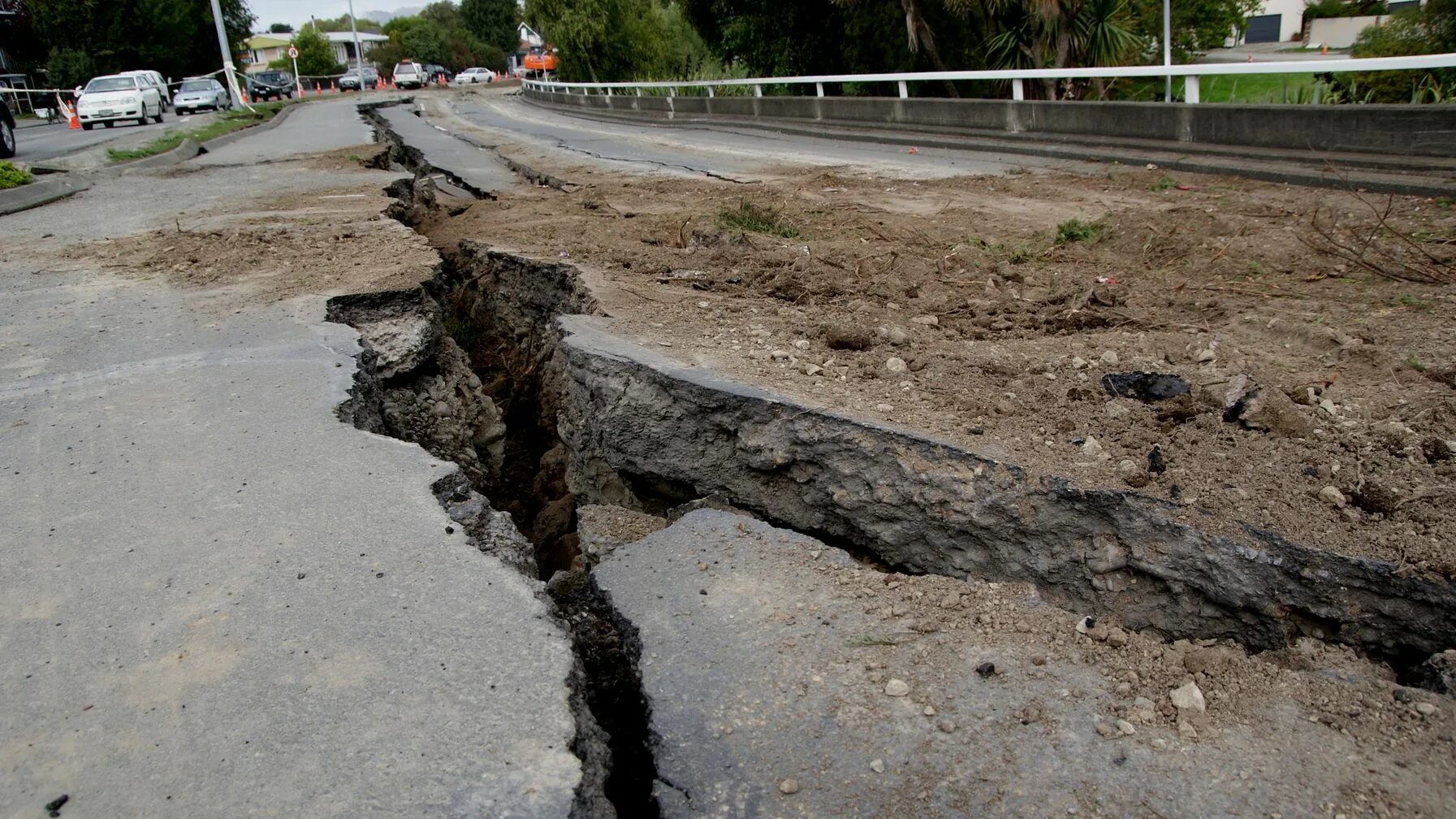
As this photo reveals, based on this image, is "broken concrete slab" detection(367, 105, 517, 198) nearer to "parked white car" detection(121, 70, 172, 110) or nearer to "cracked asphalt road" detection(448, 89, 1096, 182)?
"cracked asphalt road" detection(448, 89, 1096, 182)

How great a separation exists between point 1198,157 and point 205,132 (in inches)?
748

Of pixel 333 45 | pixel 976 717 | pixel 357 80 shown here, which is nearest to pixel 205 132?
pixel 976 717

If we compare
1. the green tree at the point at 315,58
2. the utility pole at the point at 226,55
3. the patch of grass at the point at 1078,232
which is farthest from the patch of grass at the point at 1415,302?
the green tree at the point at 315,58

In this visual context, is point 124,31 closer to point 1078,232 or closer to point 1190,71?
point 1190,71

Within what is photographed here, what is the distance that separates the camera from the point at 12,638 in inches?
107

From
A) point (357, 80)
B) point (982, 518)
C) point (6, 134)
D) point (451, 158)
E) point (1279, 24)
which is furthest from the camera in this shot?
point (357, 80)

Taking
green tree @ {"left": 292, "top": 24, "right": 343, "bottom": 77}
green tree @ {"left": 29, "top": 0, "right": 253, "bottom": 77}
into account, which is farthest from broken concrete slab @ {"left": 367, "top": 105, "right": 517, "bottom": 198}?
green tree @ {"left": 292, "top": 24, "right": 343, "bottom": 77}

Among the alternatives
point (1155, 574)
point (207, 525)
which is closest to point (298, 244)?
point (207, 525)

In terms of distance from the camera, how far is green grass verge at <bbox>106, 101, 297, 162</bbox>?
635 inches

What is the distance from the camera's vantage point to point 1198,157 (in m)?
9.57

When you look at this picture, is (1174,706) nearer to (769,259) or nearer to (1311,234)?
(769,259)

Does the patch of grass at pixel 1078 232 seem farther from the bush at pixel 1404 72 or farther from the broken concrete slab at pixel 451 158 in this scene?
the broken concrete slab at pixel 451 158

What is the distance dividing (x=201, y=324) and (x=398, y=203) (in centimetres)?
391

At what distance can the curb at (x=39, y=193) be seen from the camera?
10.9 meters
